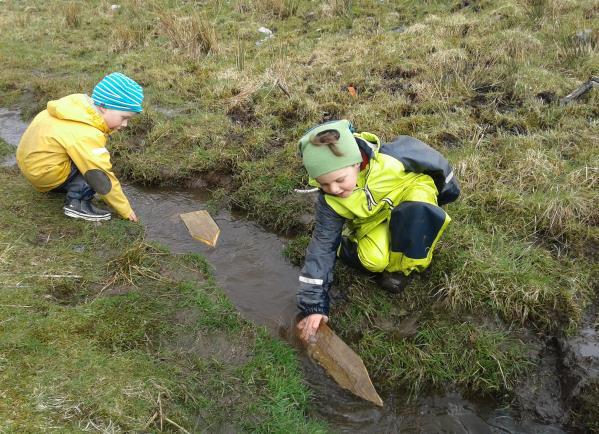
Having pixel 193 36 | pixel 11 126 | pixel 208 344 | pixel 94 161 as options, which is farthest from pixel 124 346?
pixel 193 36

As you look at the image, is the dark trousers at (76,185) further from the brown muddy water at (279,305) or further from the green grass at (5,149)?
the green grass at (5,149)

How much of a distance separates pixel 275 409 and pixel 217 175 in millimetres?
3275

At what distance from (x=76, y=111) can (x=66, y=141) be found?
0.94ft

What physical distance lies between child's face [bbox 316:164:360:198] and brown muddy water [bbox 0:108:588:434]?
125 centimetres

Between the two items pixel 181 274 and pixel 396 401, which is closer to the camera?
pixel 396 401

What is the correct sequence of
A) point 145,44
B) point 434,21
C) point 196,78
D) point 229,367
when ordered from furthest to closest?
point 145,44 → point 434,21 → point 196,78 → point 229,367

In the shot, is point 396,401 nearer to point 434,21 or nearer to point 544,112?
point 544,112

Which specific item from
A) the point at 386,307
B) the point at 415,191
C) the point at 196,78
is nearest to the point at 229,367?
the point at 386,307

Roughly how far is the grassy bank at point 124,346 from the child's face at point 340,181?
1242mm

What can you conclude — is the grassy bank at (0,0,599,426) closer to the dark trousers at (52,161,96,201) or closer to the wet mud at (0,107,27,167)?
the wet mud at (0,107,27,167)

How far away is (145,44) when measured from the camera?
969 centimetres

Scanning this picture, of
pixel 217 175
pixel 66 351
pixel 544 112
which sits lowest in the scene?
pixel 217 175

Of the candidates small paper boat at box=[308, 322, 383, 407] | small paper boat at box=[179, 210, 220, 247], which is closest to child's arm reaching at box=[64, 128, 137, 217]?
small paper boat at box=[179, 210, 220, 247]

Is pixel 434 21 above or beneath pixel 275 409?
above
